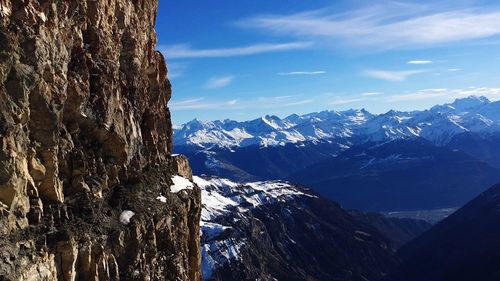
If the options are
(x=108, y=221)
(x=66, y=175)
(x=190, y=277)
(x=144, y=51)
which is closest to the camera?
(x=66, y=175)

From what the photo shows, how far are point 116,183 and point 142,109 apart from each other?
748 centimetres

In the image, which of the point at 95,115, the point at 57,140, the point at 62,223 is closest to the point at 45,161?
the point at 57,140

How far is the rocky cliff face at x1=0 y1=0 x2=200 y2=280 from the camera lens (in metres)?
26.5

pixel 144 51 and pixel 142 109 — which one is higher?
pixel 144 51

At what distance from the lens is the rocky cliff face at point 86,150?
26.5m

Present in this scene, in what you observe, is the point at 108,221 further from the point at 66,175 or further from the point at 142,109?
the point at 142,109

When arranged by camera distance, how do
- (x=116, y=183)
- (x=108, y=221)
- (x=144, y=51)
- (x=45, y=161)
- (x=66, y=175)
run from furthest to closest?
(x=144, y=51) < (x=116, y=183) < (x=108, y=221) < (x=66, y=175) < (x=45, y=161)

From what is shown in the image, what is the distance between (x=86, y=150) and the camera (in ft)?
111

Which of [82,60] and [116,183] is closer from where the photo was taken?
[82,60]

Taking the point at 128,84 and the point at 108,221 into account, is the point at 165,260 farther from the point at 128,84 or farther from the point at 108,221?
the point at 128,84

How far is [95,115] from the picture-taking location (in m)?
34.4

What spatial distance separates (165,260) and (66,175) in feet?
37.7

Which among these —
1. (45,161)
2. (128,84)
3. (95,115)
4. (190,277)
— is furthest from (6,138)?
(190,277)

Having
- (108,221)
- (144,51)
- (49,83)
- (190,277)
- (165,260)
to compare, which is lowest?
(190,277)
